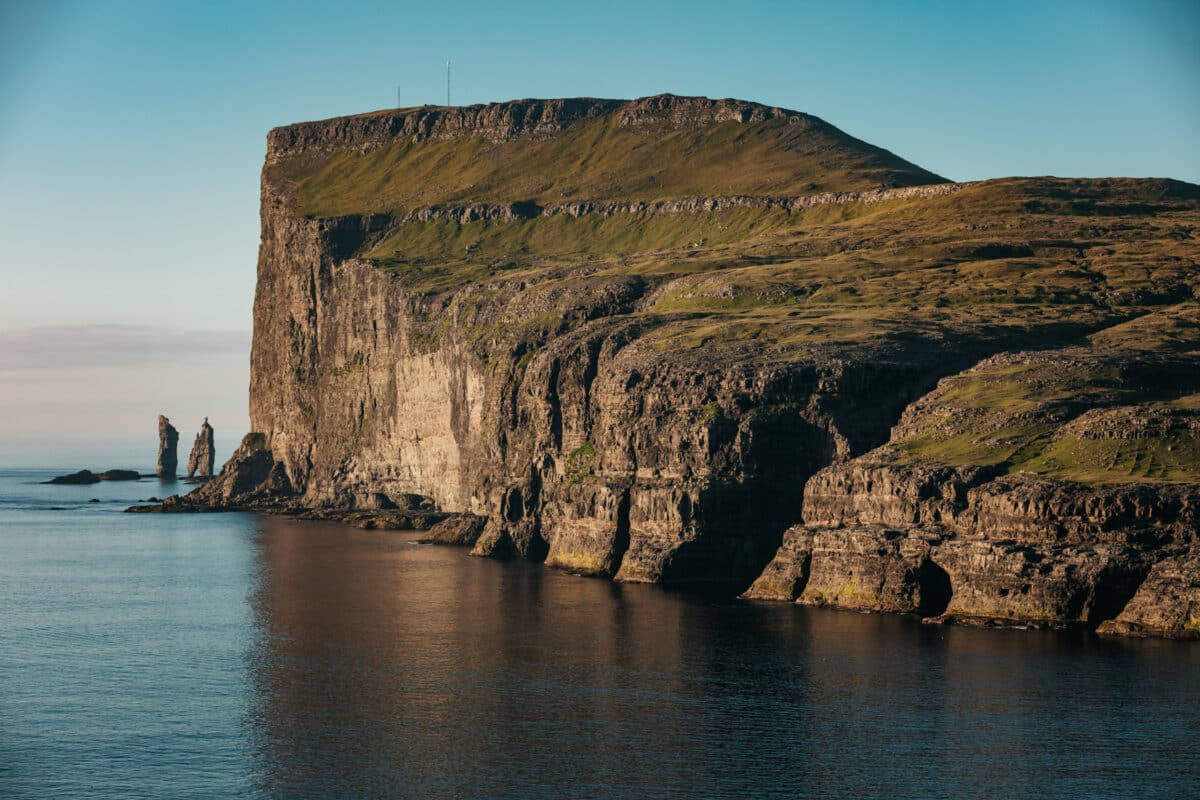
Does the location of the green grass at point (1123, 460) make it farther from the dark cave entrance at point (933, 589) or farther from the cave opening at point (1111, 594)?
the dark cave entrance at point (933, 589)

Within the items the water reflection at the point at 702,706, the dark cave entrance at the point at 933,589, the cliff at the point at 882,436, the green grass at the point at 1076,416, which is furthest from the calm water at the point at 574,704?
the green grass at the point at 1076,416

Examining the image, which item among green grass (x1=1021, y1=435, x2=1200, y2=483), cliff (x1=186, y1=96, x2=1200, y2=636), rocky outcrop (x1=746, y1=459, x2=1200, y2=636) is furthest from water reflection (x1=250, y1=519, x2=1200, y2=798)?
green grass (x1=1021, y1=435, x2=1200, y2=483)

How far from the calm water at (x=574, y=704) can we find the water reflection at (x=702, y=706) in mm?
246

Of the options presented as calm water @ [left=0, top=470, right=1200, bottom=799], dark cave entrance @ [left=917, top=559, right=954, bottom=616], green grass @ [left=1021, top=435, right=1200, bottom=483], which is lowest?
calm water @ [left=0, top=470, right=1200, bottom=799]

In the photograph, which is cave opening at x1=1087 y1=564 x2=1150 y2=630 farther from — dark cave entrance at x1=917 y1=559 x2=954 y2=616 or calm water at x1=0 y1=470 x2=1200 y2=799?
dark cave entrance at x1=917 y1=559 x2=954 y2=616

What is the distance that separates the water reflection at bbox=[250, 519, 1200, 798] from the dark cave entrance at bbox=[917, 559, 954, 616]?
4238mm

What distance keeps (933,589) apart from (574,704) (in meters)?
41.5

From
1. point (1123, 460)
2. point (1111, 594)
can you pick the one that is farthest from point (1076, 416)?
point (1111, 594)

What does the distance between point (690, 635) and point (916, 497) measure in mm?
23466

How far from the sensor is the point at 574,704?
93.1 meters

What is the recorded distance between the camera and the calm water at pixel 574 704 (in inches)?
2992

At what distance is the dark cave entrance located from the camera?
122 metres

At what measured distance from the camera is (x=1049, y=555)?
112500 mm

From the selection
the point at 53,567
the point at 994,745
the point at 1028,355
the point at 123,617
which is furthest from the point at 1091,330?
the point at 53,567
